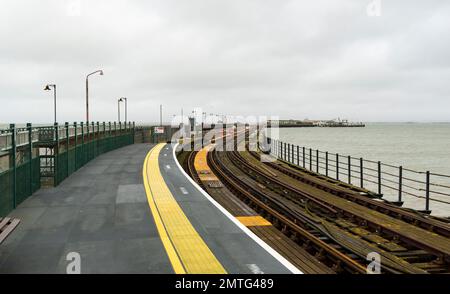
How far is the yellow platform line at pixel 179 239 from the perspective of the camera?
7730 millimetres

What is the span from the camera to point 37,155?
15859mm

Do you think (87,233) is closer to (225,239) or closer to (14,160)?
(225,239)

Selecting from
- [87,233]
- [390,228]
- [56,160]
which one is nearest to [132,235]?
[87,233]

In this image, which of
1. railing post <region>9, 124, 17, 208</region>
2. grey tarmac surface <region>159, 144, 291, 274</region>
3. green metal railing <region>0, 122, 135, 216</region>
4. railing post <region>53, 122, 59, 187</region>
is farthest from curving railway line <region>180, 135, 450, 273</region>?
railing post <region>9, 124, 17, 208</region>

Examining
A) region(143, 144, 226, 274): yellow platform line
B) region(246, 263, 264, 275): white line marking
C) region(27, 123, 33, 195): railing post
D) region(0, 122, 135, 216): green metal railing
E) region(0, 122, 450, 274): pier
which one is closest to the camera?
region(246, 263, 264, 275): white line marking

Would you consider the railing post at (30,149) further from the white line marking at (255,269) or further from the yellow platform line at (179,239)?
the white line marking at (255,269)

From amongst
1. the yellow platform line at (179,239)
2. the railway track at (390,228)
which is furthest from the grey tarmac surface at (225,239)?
the railway track at (390,228)

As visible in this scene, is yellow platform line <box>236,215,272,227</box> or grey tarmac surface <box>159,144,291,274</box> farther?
yellow platform line <box>236,215,272,227</box>

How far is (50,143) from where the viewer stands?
1736 centimetres

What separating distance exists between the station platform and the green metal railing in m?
A: 0.59

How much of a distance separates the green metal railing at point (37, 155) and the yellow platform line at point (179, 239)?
4.53 m

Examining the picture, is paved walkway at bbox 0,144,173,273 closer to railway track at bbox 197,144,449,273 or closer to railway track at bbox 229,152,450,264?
railway track at bbox 197,144,449,273

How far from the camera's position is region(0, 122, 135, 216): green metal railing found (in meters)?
12.3
